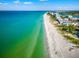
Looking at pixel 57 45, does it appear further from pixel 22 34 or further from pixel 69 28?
pixel 22 34

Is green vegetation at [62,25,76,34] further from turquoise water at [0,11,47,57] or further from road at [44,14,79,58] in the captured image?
turquoise water at [0,11,47,57]

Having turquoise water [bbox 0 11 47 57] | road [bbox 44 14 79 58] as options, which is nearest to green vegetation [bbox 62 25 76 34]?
road [bbox 44 14 79 58]

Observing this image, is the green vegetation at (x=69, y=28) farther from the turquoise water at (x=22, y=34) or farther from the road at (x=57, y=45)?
the turquoise water at (x=22, y=34)

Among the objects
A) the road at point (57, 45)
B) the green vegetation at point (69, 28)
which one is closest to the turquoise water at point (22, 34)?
the road at point (57, 45)

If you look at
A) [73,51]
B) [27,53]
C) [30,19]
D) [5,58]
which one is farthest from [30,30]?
[73,51]

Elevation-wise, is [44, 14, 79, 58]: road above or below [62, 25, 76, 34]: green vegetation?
below

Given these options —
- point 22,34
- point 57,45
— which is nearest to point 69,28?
point 57,45
